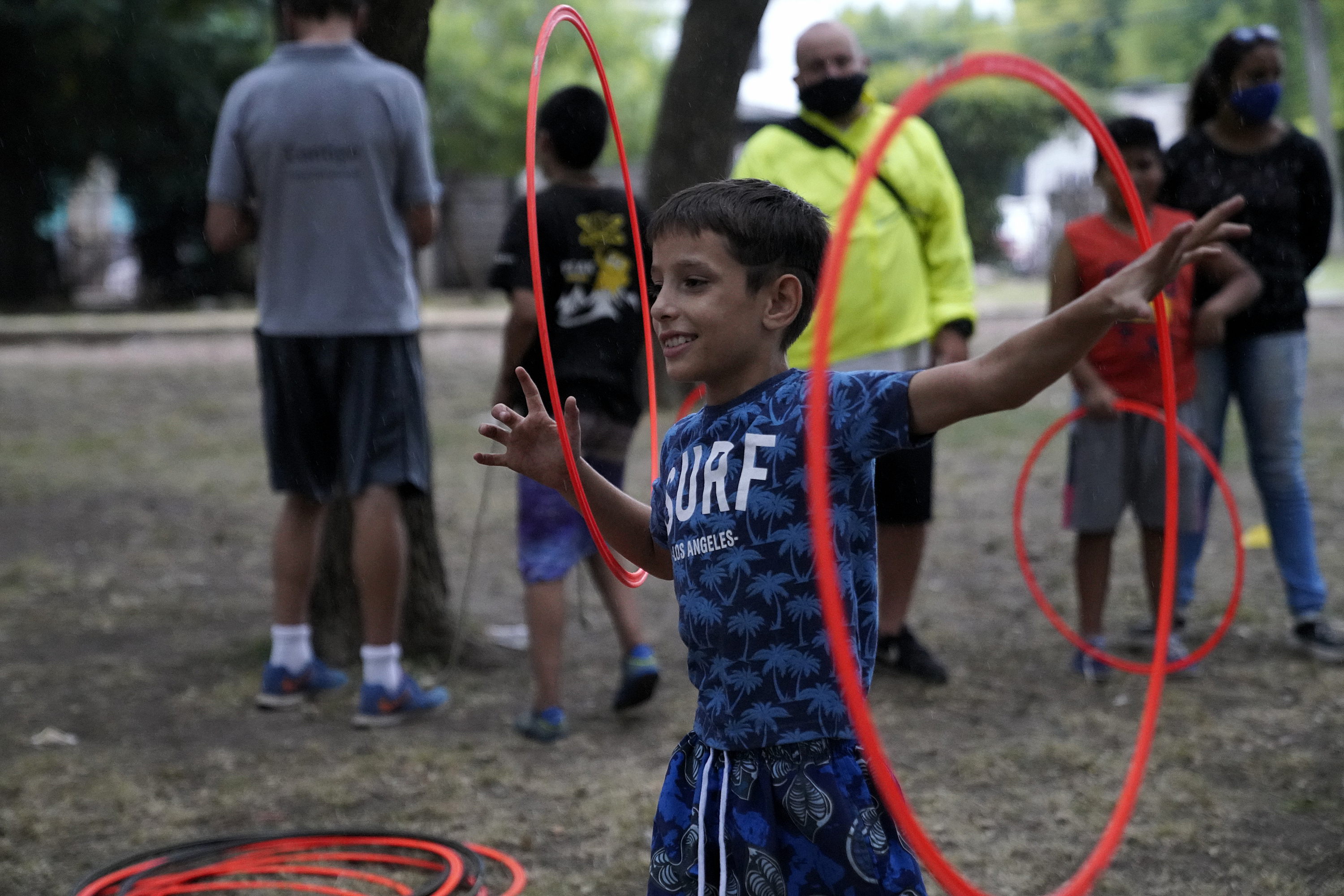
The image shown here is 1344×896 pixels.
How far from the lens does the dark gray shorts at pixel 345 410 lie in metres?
4.43

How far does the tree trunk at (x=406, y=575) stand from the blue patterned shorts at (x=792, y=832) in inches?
116

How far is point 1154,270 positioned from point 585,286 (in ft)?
8.76

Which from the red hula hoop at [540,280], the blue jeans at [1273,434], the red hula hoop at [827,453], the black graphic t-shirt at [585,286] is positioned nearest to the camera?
the red hula hoop at [827,453]

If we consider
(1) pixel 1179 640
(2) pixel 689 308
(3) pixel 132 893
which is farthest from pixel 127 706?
(1) pixel 1179 640

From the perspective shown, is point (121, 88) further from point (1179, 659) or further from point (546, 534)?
point (1179, 659)

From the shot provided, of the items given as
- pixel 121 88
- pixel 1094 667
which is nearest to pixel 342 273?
pixel 1094 667

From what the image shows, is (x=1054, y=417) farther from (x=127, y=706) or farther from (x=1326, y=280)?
(x=1326, y=280)

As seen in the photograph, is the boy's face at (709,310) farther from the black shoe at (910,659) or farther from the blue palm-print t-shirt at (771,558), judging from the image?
the black shoe at (910,659)

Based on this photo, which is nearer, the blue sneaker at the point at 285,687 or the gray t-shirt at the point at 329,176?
the gray t-shirt at the point at 329,176

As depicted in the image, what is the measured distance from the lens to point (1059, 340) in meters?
1.88

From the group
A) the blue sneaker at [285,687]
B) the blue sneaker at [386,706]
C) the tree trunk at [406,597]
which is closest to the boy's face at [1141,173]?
the tree trunk at [406,597]

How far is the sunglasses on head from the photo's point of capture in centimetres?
481

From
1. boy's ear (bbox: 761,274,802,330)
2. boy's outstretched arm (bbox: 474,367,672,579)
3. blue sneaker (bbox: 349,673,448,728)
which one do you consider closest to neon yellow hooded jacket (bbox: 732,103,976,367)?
blue sneaker (bbox: 349,673,448,728)

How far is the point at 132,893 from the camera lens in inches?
130
